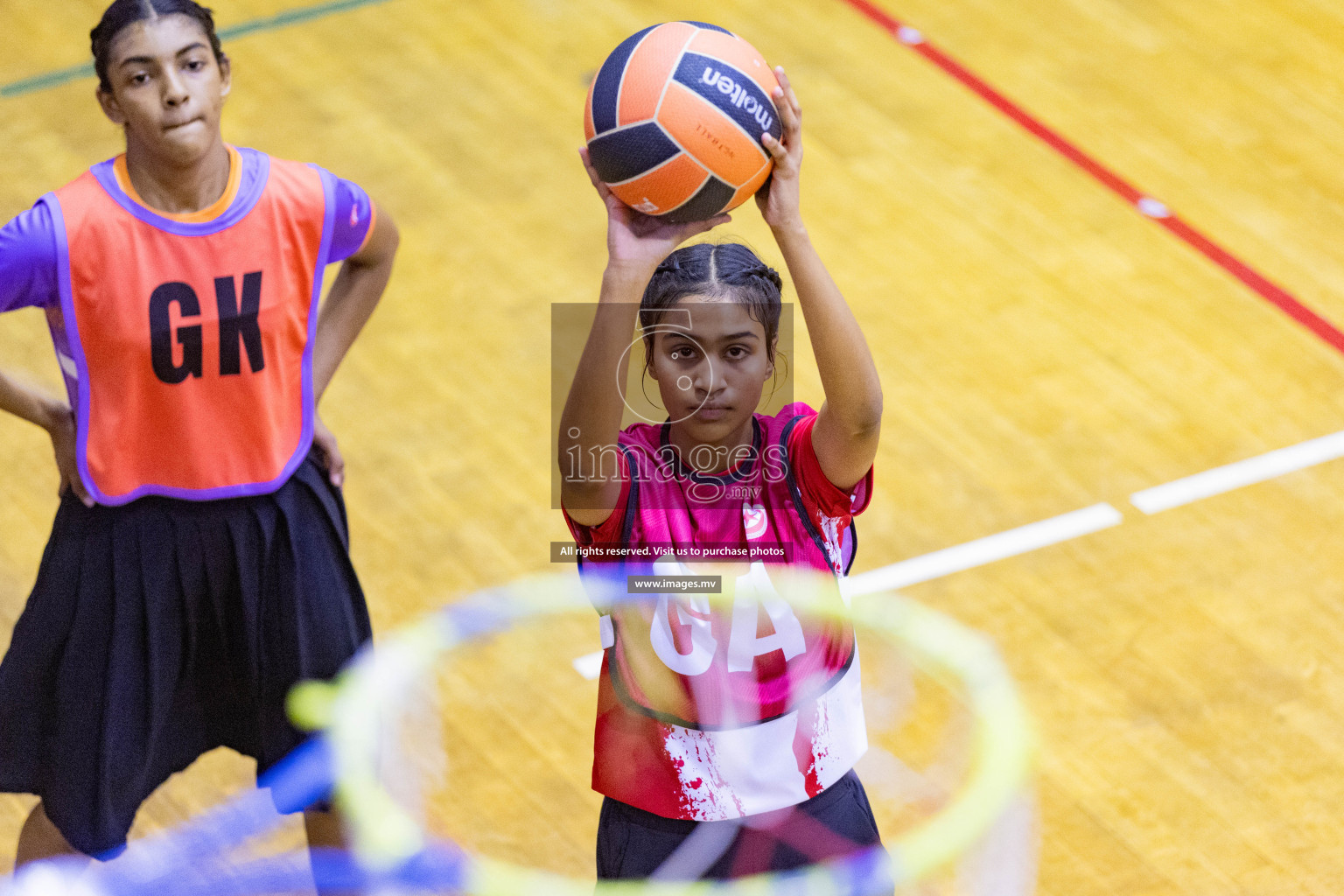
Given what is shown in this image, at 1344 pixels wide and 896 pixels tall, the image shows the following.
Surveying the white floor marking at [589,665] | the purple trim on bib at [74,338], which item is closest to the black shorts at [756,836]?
the purple trim on bib at [74,338]

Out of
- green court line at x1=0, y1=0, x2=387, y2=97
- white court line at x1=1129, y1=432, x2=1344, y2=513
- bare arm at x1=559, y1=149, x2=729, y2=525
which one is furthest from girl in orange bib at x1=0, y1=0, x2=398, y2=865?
green court line at x1=0, y1=0, x2=387, y2=97

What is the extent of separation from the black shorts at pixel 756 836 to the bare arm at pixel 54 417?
1.07m

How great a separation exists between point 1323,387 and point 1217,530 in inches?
29.6

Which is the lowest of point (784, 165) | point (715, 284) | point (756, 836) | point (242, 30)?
point (242, 30)

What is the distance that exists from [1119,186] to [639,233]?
3661 millimetres

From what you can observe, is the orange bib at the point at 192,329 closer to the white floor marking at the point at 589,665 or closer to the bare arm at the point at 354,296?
the bare arm at the point at 354,296

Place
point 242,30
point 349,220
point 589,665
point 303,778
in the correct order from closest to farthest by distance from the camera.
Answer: point 349,220
point 303,778
point 589,665
point 242,30

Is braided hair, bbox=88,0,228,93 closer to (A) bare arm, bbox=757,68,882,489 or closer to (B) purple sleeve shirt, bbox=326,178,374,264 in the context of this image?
(B) purple sleeve shirt, bbox=326,178,374,264

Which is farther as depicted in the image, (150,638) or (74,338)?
(150,638)

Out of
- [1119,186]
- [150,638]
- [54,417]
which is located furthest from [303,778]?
[1119,186]

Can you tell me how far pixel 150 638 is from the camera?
2809 millimetres

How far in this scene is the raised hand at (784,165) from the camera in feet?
7.16

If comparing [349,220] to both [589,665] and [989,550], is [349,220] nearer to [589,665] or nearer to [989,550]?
[589,665]

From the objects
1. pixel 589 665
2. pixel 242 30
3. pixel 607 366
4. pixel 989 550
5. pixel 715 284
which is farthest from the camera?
pixel 242 30
